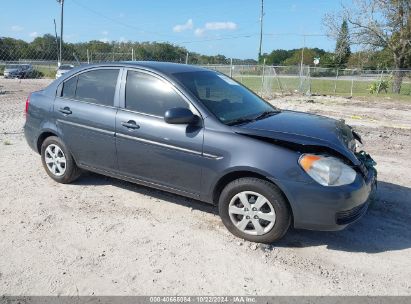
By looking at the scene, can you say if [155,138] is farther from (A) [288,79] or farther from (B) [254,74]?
(A) [288,79]

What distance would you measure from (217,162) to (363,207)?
1.48 m

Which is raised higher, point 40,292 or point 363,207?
point 363,207

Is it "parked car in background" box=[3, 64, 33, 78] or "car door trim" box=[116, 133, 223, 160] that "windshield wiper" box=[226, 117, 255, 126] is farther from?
"parked car in background" box=[3, 64, 33, 78]

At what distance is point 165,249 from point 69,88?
2718mm

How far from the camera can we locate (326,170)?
12.3 ft

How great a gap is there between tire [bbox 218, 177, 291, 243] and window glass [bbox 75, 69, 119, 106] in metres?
1.92

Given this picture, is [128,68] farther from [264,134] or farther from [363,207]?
[363,207]

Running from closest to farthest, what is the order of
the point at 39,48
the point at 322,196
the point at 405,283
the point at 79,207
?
the point at 405,283 < the point at 322,196 < the point at 79,207 < the point at 39,48

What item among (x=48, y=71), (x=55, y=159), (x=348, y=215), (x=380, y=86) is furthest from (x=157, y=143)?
(x=48, y=71)

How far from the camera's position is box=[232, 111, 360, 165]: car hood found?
398cm

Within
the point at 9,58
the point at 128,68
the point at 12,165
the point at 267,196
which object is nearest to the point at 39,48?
the point at 9,58

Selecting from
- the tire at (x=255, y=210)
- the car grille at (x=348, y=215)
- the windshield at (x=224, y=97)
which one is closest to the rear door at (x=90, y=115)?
the windshield at (x=224, y=97)

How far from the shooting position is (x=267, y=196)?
A: 3.90 m

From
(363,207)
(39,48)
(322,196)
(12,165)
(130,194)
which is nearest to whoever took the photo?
(322,196)
